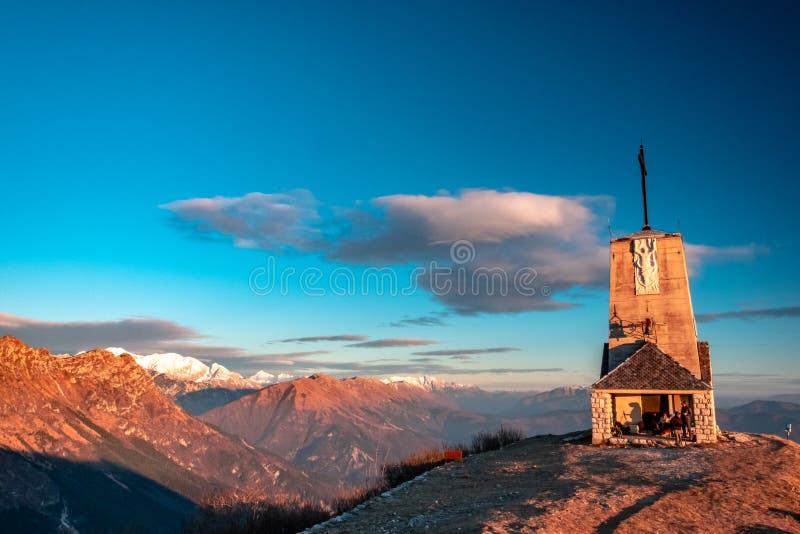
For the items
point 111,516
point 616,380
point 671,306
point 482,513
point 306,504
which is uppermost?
point 671,306

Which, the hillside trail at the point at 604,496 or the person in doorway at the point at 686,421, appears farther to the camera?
the person in doorway at the point at 686,421

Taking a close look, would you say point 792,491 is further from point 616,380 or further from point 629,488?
point 616,380

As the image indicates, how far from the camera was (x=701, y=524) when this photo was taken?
1427 centimetres

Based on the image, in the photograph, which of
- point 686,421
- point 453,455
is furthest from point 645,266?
point 453,455

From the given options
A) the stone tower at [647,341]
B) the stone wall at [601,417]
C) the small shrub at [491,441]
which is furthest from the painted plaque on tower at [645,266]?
the small shrub at [491,441]

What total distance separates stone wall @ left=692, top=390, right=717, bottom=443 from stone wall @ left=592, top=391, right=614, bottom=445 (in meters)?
4.05

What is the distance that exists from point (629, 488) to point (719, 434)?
16842mm

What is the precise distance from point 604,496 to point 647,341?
21063mm

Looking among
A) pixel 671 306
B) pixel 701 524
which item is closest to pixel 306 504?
pixel 701 524

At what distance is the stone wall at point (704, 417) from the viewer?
93.0 feet

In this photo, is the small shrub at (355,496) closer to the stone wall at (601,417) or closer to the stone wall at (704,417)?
the stone wall at (601,417)

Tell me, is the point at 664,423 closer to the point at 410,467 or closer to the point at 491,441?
the point at 491,441

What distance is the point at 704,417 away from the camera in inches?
1136

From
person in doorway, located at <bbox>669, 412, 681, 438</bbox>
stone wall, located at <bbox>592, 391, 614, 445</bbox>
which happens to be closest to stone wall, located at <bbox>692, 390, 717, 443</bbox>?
person in doorway, located at <bbox>669, 412, 681, 438</bbox>
